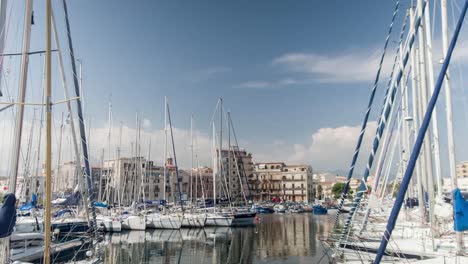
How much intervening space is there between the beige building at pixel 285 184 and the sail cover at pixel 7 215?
127613 millimetres

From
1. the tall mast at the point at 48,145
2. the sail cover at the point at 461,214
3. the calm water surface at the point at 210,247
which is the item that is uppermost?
the tall mast at the point at 48,145

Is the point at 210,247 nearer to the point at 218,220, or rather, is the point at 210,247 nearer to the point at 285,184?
the point at 218,220

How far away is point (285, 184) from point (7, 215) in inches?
5206

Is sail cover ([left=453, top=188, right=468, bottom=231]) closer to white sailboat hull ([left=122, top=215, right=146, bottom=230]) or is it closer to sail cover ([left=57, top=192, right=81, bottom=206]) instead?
sail cover ([left=57, top=192, right=81, bottom=206])

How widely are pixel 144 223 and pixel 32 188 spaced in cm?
1495

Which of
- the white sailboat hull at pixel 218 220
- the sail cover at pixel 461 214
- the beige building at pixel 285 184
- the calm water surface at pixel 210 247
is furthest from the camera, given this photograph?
the beige building at pixel 285 184

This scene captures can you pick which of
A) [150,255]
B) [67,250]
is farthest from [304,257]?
[67,250]

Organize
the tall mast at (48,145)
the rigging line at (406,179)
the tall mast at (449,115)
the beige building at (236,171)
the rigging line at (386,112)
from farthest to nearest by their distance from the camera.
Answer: the beige building at (236,171) < the rigging line at (386,112) < the tall mast at (449,115) < the rigging line at (406,179) < the tall mast at (48,145)

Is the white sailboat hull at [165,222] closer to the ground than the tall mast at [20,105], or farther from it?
closer to the ground

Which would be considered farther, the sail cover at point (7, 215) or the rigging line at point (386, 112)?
the rigging line at point (386, 112)

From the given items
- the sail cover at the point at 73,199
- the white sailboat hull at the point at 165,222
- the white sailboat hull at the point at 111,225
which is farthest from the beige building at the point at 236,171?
the sail cover at the point at 73,199

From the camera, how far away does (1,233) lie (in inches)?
466

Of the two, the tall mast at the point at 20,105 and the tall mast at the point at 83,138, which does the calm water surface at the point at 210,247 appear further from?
the tall mast at the point at 20,105

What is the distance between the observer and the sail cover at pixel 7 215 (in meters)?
11.9
